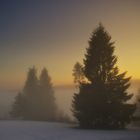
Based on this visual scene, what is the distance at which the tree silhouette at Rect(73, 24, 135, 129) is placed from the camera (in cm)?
3822

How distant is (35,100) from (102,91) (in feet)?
93.0

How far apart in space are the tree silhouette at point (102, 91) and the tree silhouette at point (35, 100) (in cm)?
2276

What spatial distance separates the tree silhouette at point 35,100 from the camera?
6372 cm

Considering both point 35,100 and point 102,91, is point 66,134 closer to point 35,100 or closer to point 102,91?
point 102,91

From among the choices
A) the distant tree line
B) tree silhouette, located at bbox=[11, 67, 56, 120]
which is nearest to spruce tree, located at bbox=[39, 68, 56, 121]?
tree silhouette, located at bbox=[11, 67, 56, 120]

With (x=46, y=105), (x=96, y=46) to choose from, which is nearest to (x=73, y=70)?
(x=46, y=105)

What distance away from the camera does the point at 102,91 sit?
38.8 meters

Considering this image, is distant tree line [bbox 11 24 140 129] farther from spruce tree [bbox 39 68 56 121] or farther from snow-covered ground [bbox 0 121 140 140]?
spruce tree [bbox 39 68 56 121]

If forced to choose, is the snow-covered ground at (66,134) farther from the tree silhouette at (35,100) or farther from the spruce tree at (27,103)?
the spruce tree at (27,103)

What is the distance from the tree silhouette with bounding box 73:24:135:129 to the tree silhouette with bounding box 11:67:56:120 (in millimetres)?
22764

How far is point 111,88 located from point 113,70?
260cm

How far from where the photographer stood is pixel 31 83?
6725 centimetres

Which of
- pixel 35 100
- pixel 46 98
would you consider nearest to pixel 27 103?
pixel 35 100

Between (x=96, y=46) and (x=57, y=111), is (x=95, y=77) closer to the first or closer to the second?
(x=96, y=46)
